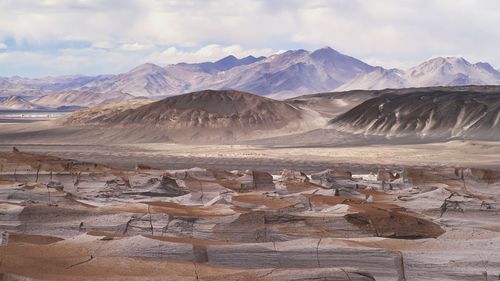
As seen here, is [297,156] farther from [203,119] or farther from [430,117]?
[203,119]

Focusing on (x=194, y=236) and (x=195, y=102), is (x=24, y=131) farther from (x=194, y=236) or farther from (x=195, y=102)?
(x=194, y=236)

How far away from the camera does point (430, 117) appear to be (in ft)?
305

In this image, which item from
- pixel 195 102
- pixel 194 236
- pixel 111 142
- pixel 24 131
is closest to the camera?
pixel 194 236

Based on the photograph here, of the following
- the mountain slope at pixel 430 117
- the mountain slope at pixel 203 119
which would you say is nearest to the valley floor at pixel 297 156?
the mountain slope at pixel 430 117

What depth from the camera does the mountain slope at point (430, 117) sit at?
87875mm

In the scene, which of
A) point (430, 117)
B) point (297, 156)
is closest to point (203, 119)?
point (430, 117)

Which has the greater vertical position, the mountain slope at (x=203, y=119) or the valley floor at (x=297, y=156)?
the mountain slope at (x=203, y=119)

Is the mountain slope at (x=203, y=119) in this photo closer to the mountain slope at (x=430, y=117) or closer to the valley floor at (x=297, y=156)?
the mountain slope at (x=430, y=117)

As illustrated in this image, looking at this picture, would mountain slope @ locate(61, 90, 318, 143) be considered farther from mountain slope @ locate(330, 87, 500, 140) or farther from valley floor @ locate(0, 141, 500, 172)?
valley floor @ locate(0, 141, 500, 172)

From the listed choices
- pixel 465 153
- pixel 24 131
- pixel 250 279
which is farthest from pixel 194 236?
pixel 24 131

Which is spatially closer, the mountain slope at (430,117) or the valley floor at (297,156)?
the valley floor at (297,156)

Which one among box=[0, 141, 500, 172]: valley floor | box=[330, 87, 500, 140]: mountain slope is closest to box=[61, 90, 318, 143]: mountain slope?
box=[330, 87, 500, 140]: mountain slope

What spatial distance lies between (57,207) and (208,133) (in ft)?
270

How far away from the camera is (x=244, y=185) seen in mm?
28125
